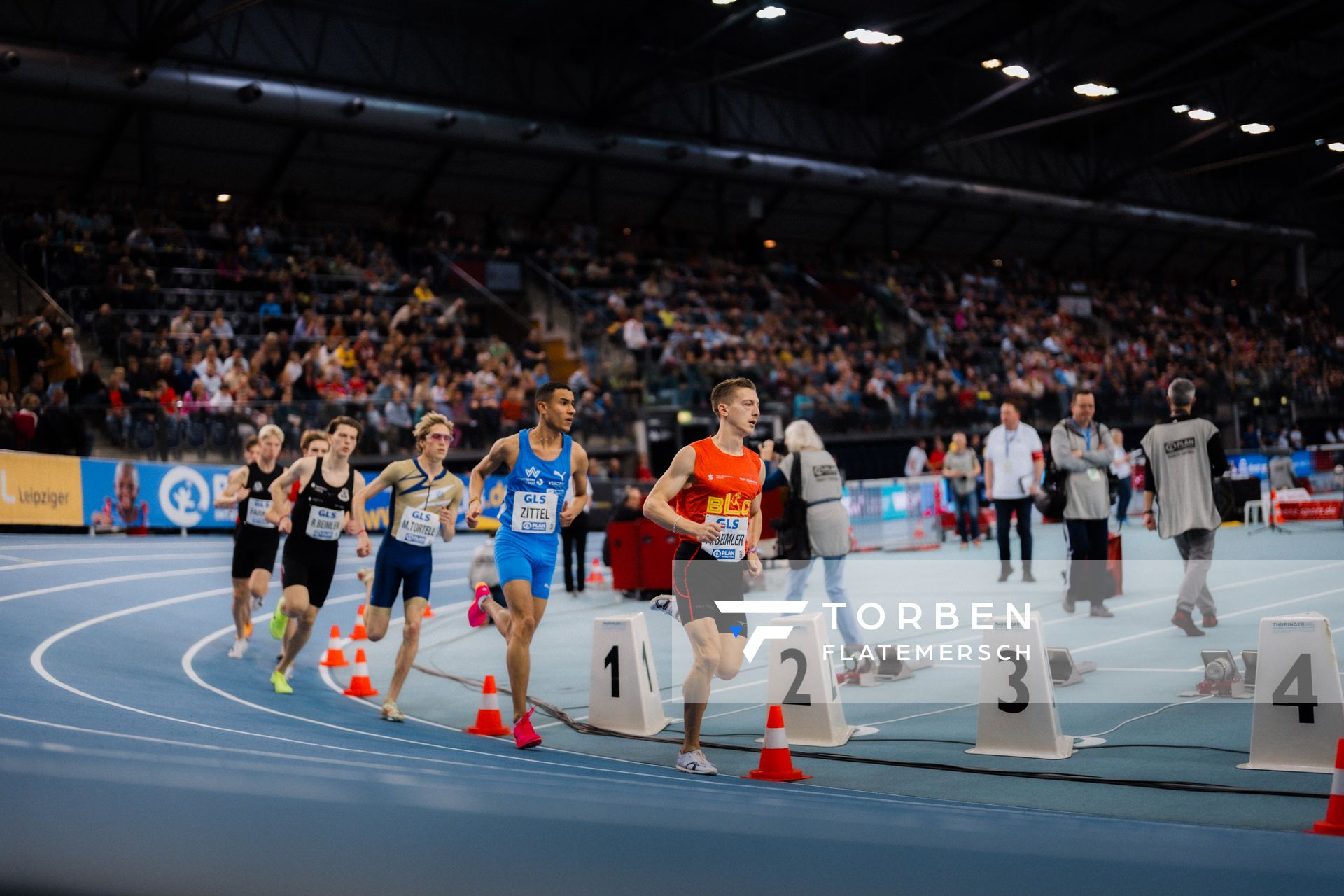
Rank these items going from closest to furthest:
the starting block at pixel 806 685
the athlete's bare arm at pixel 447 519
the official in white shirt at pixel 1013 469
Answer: the starting block at pixel 806 685, the athlete's bare arm at pixel 447 519, the official in white shirt at pixel 1013 469

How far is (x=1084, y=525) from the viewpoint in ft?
37.1

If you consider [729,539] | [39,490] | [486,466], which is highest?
[39,490]

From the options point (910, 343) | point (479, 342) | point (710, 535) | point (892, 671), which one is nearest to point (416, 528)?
point (710, 535)

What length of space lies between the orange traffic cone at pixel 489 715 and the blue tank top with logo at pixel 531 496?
3.37 feet

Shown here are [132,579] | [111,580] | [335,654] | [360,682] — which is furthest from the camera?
[132,579]

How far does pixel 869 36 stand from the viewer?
27312 mm

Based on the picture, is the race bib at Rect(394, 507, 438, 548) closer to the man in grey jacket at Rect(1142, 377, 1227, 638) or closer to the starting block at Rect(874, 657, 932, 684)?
the starting block at Rect(874, 657, 932, 684)

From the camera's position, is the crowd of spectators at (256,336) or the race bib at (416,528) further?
the crowd of spectators at (256,336)

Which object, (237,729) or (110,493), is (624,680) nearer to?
(237,729)

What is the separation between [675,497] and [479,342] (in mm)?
21559

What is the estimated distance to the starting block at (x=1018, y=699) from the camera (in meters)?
6.23

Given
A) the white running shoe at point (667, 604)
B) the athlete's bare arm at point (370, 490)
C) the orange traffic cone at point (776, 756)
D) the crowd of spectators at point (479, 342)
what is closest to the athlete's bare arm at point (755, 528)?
the white running shoe at point (667, 604)

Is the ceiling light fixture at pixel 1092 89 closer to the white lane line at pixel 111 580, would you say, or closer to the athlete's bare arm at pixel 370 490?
the white lane line at pixel 111 580

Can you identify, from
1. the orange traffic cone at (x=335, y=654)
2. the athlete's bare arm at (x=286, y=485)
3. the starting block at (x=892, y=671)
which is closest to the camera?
the starting block at (x=892, y=671)
